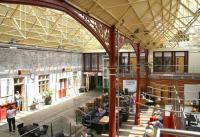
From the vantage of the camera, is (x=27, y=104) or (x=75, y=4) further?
(x=27, y=104)

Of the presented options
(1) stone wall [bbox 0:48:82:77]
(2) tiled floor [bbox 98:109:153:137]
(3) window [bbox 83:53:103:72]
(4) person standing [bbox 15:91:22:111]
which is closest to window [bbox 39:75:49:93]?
(1) stone wall [bbox 0:48:82:77]

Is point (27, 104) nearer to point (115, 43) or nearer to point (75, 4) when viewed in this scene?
point (115, 43)

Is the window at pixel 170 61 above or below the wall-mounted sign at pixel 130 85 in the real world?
above

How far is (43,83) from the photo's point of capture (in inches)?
946

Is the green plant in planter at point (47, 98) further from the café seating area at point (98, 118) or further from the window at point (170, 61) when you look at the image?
the window at point (170, 61)

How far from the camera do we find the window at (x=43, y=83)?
923 inches

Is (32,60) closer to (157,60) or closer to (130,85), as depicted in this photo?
(130,85)

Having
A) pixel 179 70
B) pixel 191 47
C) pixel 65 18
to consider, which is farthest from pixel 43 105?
pixel 191 47

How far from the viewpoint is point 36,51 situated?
893 inches

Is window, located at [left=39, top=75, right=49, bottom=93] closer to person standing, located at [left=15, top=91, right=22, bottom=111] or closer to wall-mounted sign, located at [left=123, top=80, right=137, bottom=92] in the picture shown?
person standing, located at [left=15, top=91, right=22, bottom=111]

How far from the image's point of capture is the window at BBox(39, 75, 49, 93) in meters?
23.5

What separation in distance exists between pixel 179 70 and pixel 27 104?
53.9ft

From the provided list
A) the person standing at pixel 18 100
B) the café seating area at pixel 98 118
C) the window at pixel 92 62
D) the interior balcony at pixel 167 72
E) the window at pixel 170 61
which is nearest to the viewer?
the café seating area at pixel 98 118

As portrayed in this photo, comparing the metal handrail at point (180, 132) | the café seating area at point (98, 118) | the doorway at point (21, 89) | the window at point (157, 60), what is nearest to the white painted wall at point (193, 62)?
the window at point (157, 60)
